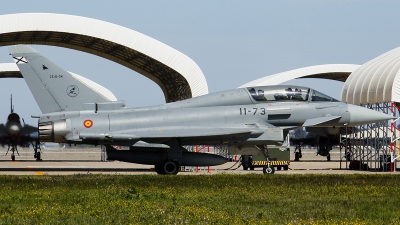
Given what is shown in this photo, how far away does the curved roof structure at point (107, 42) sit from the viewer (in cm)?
3191

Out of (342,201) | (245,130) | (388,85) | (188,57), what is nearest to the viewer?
(342,201)

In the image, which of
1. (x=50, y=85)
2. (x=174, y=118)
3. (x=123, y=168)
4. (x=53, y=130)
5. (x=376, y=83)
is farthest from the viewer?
(x=123, y=168)

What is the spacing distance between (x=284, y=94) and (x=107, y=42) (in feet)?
49.4

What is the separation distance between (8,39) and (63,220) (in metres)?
26.5

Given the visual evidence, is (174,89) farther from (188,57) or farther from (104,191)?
(104,191)

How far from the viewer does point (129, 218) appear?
9.49 metres

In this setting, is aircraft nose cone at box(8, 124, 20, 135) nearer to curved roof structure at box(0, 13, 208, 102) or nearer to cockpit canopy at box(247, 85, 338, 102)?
curved roof structure at box(0, 13, 208, 102)

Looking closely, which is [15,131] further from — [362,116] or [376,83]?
[362,116]

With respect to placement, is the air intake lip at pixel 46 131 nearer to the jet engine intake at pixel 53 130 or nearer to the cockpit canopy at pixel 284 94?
the jet engine intake at pixel 53 130

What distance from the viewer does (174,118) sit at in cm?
2188

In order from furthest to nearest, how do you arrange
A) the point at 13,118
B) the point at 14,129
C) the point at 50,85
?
1. the point at 13,118
2. the point at 14,129
3. the point at 50,85

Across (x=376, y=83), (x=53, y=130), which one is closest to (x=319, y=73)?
(x=376, y=83)

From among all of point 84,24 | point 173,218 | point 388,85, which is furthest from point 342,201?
point 84,24

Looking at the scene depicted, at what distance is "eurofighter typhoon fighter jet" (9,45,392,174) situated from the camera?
2150 cm
